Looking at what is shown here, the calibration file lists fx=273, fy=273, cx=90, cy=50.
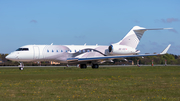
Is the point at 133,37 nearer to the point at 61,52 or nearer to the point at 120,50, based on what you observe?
the point at 120,50

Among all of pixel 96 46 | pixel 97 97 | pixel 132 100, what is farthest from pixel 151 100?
pixel 96 46

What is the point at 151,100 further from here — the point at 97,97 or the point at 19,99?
the point at 19,99

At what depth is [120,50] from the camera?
47000mm

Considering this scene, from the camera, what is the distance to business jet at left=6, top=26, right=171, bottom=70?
42.3 m

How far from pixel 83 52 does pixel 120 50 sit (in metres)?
6.39

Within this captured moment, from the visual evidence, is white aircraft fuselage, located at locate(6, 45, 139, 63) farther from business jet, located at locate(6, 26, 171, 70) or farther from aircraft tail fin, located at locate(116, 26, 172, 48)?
aircraft tail fin, located at locate(116, 26, 172, 48)

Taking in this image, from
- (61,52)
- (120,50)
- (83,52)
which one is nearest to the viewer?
(61,52)

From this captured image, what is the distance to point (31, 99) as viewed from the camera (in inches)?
506

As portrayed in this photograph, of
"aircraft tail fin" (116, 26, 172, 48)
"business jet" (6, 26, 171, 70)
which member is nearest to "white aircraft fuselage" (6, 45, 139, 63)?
"business jet" (6, 26, 171, 70)

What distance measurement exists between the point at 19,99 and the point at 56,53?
31349mm

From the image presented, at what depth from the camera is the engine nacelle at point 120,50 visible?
153 ft

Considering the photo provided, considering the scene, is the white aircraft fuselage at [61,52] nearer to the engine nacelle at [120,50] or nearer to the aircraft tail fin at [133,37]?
the engine nacelle at [120,50]

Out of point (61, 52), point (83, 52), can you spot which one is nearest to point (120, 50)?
point (83, 52)

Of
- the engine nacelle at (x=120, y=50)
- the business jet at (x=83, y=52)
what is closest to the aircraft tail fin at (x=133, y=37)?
the business jet at (x=83, y=52)
